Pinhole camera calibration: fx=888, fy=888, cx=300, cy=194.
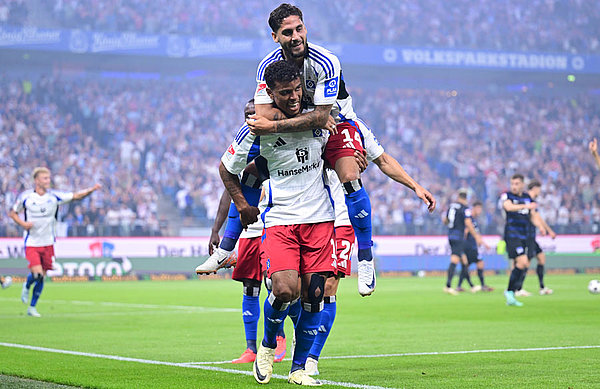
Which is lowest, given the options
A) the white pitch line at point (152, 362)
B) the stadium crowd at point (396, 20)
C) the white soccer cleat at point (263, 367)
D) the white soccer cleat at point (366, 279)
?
the white pitch line at point (152, 362)

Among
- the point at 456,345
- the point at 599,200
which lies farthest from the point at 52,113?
the point at 456,345

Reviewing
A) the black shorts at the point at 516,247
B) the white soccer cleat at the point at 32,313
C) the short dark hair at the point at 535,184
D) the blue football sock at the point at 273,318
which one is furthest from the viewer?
the short dark hair at the point at 535,184

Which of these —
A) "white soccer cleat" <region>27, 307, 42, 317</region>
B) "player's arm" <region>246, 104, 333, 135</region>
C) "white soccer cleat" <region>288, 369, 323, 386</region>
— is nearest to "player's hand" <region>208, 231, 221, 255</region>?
"white soccer cleat" <region>288, 369, 323, 386</region>

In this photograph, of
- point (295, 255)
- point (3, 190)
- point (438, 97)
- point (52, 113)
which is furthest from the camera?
point (438, 97)

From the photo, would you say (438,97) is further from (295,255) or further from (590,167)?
(295,255)

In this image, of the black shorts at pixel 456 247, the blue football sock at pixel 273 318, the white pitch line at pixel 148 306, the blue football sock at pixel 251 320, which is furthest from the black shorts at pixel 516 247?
the blue football sock at pixel 273 318

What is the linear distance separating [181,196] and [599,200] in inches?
697

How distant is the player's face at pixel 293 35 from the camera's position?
6.38m

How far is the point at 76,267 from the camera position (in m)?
27.6

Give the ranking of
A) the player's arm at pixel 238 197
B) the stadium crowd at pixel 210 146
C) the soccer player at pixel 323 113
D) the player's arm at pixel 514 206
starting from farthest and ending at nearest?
the stadium crowd at pixel 210 146 < the player's arm at pixel 514 206 < the player's arm at pixel 238 197 < the soccer player at pixel 323 113

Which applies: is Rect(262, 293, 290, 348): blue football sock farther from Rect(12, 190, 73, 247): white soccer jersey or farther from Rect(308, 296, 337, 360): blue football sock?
Rect(12, 190, 73, 247): white soccer jersey

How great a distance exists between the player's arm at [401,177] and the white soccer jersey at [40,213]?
9073mm

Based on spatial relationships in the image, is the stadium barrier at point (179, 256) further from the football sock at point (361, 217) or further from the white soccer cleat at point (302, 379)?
the white soccer cleat at point (302, 379)

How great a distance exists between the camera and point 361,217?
281 inches
